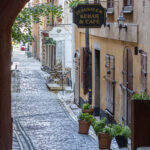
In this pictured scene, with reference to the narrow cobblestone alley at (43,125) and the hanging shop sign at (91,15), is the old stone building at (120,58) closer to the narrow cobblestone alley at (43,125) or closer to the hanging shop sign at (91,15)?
the hanging shop sign at (91,15)

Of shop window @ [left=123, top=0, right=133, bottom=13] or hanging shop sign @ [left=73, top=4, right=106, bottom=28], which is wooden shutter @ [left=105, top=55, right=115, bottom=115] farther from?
shop window @ [left=123, top=0, right=133, bottom=13]

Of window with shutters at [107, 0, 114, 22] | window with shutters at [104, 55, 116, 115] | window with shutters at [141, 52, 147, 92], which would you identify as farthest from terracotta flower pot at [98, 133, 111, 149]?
window with shutters at [107, 0, 114, 22]

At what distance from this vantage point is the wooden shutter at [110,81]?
14.2 m

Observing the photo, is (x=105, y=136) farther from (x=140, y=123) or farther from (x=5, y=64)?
(x=5, y=64)

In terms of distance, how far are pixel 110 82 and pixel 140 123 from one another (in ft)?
19.2

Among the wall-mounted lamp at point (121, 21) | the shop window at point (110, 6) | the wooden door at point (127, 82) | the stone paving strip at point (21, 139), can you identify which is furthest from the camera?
the shop window at point (110, 6)

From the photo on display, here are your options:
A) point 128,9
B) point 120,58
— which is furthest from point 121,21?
point 120,58

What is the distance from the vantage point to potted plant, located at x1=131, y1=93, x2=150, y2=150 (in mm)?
8750

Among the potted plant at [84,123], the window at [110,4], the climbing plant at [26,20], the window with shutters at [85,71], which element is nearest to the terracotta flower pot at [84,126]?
the potted plant at [84,123]

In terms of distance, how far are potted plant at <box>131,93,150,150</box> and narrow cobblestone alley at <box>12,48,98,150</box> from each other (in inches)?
110

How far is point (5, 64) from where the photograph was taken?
6891 millimetres

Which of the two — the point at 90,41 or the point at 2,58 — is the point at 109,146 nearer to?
the point at 2,58

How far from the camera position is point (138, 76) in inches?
450

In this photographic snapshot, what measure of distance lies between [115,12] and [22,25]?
570cm
